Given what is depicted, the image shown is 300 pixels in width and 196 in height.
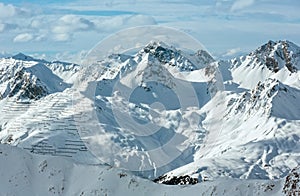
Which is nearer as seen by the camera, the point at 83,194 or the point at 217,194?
the point at 217,194

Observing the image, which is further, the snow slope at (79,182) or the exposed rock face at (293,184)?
the snow slope at (79,182)

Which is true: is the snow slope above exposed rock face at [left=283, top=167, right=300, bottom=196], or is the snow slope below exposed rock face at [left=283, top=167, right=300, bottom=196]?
below

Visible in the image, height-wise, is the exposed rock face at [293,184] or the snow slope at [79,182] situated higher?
the exposed rock face at [293,184]

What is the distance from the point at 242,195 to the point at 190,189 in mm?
8144

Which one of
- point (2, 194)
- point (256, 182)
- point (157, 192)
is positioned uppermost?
point (256, 182)

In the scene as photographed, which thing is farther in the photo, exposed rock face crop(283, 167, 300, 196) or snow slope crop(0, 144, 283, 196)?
snow slope crop(0, 144, 283, 196)

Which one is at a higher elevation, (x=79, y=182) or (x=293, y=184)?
(x=293, y=184)

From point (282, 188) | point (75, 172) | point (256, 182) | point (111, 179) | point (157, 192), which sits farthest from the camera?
point (75, 172)

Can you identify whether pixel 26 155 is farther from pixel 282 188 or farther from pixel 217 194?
pixel 282 188

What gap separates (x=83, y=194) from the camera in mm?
75500

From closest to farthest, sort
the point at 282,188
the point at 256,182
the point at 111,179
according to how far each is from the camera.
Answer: the point at 282,188 → the point at 256,182 → the point at 111,179

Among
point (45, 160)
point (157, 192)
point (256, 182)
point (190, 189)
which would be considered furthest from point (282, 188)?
point (45, 160)

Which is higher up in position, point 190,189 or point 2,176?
point 190,189

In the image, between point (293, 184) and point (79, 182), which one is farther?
point (79, 182)
